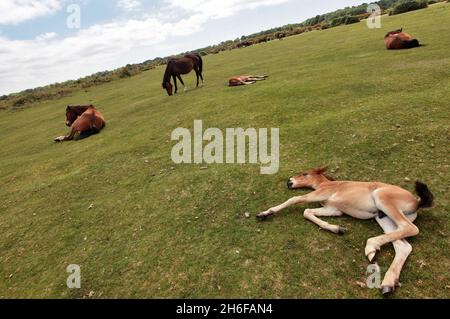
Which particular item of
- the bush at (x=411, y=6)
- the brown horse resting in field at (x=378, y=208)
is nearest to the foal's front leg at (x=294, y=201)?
the brown horse resting in field at (x=378, y=208)

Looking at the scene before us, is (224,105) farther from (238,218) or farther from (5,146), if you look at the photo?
(5,146)

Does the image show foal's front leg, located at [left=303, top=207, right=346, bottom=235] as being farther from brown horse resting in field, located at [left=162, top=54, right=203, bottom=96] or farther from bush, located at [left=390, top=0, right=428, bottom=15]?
bush, located at [left=390, top=0, right=428, bottom=15]

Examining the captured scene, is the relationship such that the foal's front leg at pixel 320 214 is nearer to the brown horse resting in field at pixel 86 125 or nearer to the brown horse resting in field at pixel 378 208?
the brown horse resting in field at pixel 378 208

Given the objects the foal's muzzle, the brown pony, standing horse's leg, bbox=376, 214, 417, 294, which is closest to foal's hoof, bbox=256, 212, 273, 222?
the foal's muzzle

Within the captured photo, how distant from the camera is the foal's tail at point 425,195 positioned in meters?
3.93

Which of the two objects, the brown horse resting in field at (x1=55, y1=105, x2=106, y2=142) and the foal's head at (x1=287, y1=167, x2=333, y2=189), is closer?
the foal's head at (x1=287, y1=167, x2=333, y2=189)

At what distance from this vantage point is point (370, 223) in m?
4.38

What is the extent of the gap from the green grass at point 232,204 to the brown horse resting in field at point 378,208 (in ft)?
0.43

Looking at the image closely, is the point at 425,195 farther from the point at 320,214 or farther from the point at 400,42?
the point at 400,42

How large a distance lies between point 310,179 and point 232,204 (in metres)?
1.34

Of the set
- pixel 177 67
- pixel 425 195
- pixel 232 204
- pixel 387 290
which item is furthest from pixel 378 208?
pixel 177 67

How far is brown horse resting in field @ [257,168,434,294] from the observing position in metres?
3.75

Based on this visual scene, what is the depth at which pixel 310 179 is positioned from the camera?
17.9 ft
